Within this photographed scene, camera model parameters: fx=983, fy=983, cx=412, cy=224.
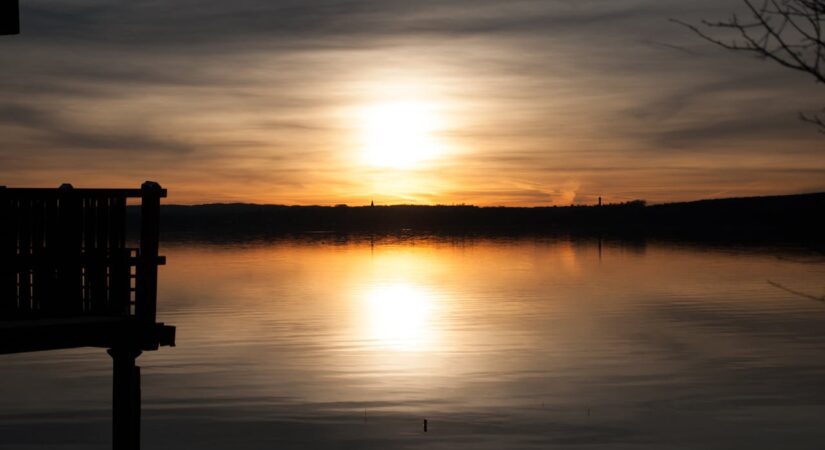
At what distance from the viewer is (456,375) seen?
3025cm

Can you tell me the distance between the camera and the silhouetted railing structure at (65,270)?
539 inches

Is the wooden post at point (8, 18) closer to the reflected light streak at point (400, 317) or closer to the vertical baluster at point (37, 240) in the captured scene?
the vertical baluster at point (37, 240)

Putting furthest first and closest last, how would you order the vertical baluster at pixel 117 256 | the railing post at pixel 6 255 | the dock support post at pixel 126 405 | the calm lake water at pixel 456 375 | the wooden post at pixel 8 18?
the calm lake water at pixel 456 375 → the wooden post at pixel 8 18 → the dock support post at pixel 126 405 → the vertical baluster at pixel 117 256 → the railing post at pixel 6 255

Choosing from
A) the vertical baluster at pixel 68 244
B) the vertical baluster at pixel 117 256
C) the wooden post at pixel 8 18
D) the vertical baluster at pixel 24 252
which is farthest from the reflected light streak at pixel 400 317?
the vertical baluster at pixel 24 252

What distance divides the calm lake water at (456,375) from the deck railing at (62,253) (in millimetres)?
7331

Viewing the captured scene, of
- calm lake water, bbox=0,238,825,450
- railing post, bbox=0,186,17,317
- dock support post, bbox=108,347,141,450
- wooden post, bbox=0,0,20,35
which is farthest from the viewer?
calm lake water, bbox=0,238,825,450

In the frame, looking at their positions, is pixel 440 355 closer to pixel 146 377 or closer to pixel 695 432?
pixel 146 377

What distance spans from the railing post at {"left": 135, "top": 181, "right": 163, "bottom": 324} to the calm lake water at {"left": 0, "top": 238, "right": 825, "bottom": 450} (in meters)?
6.69

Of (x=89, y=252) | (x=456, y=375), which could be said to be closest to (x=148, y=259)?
(x=89, y=252)

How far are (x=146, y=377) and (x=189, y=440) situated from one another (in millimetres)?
7950

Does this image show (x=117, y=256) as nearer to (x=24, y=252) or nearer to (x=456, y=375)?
(x=24, y=252)

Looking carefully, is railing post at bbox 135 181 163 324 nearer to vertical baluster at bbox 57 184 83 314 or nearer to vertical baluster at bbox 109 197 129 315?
vertical baluster at bbox 109 197 129 315

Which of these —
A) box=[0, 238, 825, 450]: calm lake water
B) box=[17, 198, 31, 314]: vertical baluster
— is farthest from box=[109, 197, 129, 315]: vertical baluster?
box=[0, 238, 825, 450]: calm lake water

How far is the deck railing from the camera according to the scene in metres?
13.7
